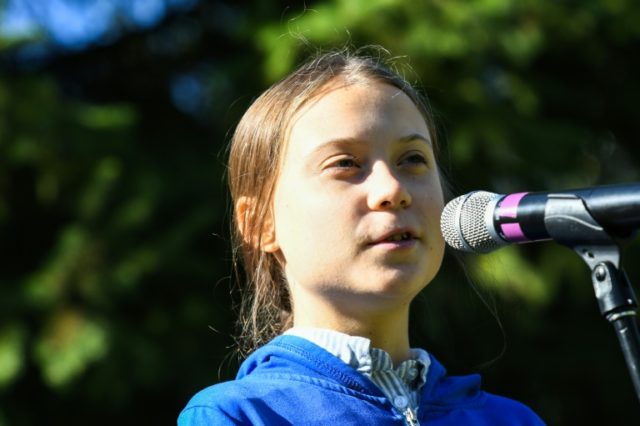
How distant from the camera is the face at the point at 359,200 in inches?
74.4

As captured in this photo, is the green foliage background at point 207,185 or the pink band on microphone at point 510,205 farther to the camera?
the green foliage background at point 207,185

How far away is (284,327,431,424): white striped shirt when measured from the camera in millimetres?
1905

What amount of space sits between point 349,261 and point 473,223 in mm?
278

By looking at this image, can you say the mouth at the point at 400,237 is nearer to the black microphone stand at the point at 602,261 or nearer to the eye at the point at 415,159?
the eye at the point at 415,159

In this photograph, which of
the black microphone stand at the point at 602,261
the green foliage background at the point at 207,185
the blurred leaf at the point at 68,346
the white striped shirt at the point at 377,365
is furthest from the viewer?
the green foliage background at the point at 207,185

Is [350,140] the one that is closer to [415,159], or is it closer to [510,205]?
[415,159]

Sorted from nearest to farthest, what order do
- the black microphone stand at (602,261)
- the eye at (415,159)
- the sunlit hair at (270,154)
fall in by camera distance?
1. the black microphone stand at (602,261)
2. the eye at (415,159)
3. the sunlit hair at (270,154)

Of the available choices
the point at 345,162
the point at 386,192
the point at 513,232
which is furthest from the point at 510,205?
the point at 345,162

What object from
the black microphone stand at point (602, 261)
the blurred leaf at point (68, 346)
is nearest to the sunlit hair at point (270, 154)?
the black microphone stand at point (602, 261)

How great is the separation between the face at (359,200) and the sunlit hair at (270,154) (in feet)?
0.13

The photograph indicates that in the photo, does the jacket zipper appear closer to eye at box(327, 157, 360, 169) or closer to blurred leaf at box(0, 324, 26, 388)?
eye at box(327, 157, 360, 169)

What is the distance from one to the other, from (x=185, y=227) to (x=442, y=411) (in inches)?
117

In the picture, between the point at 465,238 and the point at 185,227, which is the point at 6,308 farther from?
the point at 465,238

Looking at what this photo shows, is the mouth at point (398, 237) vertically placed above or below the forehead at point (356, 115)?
below
